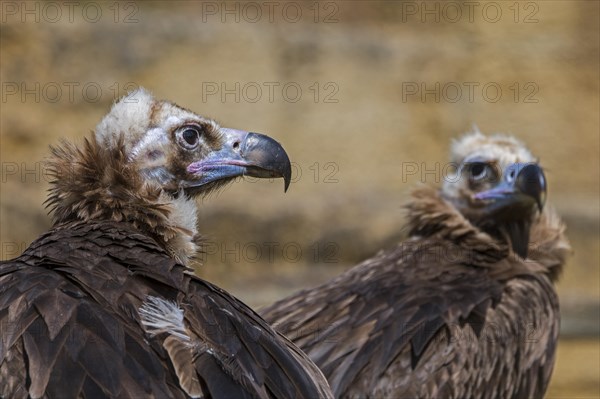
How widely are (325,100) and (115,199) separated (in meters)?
7.32

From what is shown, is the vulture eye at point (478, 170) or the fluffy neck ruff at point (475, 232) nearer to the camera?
the fluffy neck ruff at point (475, 232)

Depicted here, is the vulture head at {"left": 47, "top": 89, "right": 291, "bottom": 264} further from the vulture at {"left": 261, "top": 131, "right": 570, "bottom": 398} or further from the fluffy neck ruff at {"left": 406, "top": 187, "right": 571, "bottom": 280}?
the fluffy neck ruff at {"left": 406, "top": 187, "right": 571, "bottom": 280}

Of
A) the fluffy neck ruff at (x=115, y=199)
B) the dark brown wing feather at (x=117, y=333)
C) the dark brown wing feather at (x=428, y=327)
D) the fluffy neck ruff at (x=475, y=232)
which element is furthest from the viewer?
the fluffy neck ruff at (x=475, y=232)

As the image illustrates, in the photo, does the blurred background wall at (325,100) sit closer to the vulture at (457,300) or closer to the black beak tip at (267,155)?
the vulture at (457,300)

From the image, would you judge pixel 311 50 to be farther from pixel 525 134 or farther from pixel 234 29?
pixel 525 134

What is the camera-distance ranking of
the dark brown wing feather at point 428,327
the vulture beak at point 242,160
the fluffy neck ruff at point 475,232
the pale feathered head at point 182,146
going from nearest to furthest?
the pale feathered head at point 182,146 → the vulture beak at point 242,160 → the dark brown wing feather at point 428,327 → the fluffy neck ruff at point 475,232

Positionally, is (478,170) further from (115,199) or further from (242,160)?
(115,199)

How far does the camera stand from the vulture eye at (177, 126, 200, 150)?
5.44 metres

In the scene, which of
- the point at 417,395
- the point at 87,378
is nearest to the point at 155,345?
the point at 87,378

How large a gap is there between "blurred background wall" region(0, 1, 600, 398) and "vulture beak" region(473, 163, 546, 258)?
325 cm

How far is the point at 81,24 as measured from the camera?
1135 centimetres

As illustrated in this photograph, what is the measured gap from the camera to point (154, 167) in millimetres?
5285

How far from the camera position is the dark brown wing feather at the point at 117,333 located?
12.0ft

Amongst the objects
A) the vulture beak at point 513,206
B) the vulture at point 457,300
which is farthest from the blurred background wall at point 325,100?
the vulture beak at point 513,206
